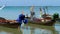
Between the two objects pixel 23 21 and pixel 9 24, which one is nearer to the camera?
pixel 23 21

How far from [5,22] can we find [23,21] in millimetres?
3328

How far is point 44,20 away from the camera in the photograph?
26.2 m

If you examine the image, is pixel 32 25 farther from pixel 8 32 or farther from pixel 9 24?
pixel 8 32

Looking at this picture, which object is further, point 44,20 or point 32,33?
point 44,20

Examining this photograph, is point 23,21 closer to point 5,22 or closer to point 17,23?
point 17,23

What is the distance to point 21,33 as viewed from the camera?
809 inches

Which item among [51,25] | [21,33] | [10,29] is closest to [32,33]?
[21,33]

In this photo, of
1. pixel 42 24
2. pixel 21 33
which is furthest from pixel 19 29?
pixel 42 24

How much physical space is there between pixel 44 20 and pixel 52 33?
221 inches

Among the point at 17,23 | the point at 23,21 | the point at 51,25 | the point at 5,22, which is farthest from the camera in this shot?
the point at 51,25

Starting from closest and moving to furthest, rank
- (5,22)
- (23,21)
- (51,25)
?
(23,21)
(5,22)
(51,25)

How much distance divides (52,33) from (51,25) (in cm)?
506

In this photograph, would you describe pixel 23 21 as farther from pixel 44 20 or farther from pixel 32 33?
pixel 44 20

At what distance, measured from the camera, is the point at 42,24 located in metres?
26.1
